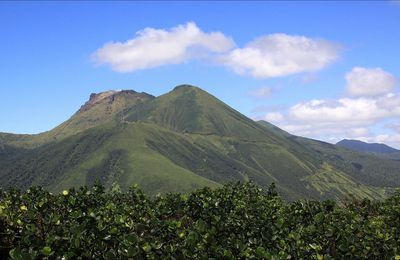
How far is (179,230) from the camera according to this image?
15.8 metres

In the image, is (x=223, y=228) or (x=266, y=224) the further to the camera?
(x=266, y=224)

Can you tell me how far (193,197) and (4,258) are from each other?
13559 mm

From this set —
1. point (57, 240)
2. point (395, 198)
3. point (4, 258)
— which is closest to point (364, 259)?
point (57, 240)

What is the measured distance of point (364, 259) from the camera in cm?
1731

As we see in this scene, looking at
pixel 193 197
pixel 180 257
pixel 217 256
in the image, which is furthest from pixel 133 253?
pixel 193 197

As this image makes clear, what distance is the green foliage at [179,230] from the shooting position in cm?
1180

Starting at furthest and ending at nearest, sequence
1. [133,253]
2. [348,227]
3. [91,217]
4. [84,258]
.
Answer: [348,227] < [91,217] < [84,258] < [133,253]

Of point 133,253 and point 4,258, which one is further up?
point 133,253

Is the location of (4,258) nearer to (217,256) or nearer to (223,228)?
(217,256)

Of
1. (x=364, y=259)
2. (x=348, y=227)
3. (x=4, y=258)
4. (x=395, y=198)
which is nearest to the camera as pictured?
(x=4, y=258)

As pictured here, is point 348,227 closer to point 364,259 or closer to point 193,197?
point 364,259

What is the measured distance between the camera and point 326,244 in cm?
1772

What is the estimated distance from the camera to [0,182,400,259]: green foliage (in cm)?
1180

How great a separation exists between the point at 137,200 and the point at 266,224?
27.6ft
